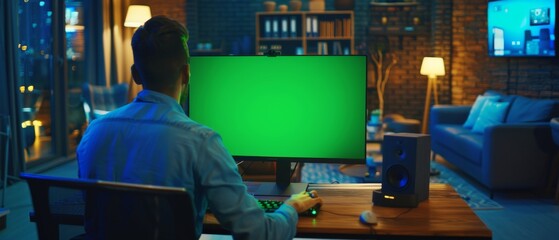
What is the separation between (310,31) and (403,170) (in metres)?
7.69

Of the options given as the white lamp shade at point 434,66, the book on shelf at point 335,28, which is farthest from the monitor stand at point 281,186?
the book on shelf at point 335,28

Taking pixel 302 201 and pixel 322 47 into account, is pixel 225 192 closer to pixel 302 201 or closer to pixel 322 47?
pixel 302 201

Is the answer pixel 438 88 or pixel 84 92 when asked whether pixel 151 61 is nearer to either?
pixel 84 92

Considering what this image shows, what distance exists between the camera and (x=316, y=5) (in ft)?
31.4

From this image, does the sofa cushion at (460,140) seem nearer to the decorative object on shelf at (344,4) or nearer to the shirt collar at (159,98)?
the decorative object on shelf at (344,4)

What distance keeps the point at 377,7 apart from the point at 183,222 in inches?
342

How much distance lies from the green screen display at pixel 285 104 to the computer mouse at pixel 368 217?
1.15 feet

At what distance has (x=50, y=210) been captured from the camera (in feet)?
4.72

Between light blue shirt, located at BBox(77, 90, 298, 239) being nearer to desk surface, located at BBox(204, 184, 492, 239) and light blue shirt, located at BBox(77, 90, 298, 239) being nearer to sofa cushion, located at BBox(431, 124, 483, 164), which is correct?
desk surface, located at BBox(204, 184, 492, 239)

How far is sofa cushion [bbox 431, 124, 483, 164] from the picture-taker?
5.89 m

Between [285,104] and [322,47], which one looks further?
[322,47]

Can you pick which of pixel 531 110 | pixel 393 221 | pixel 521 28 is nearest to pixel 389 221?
pixel 393 221

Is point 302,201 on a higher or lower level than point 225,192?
lower

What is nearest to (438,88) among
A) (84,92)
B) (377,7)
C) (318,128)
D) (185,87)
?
(377,7)
